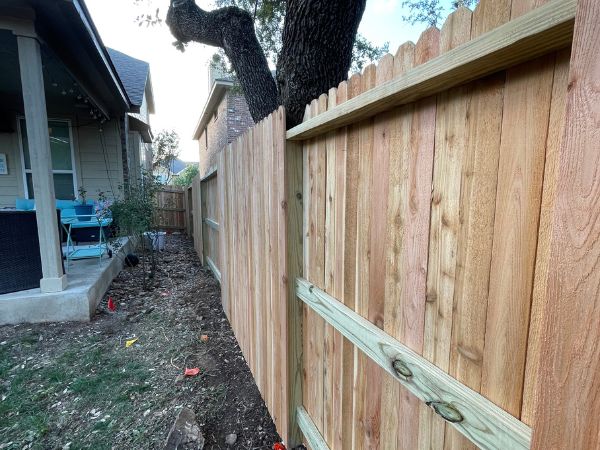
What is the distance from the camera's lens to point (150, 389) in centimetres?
252

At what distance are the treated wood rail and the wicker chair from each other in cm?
398

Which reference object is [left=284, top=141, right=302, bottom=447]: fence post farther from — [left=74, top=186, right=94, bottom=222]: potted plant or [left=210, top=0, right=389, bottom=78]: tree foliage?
[left=74, top=186, right=94, bottom=222]: potted plant

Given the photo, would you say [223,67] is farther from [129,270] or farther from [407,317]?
[407,317]

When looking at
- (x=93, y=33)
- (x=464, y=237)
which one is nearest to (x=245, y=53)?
(x=93, y=33)

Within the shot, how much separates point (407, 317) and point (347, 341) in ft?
1.39

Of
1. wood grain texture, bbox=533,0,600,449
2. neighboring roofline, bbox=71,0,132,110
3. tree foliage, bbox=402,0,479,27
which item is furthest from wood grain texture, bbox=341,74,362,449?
tree foliage, bbox=402,0,479,27

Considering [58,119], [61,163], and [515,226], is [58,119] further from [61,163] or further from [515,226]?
[515,226]

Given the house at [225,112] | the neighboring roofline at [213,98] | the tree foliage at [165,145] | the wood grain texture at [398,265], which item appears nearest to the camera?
the wood grain texture at [398,265]

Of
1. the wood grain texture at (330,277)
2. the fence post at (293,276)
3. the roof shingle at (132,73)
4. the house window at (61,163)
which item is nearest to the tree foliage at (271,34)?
the roof shingle at (132,73)

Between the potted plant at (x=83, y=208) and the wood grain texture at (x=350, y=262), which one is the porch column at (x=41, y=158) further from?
the wood grain texture at (x=350, y=262)

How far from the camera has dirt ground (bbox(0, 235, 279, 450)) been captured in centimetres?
206

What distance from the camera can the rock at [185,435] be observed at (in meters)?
1.91

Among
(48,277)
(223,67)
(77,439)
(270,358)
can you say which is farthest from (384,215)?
(223,67)

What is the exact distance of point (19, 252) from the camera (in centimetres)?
360
